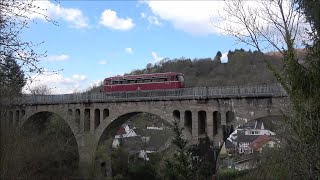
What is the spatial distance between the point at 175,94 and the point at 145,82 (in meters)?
3.54

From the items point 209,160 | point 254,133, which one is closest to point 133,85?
point 209,160

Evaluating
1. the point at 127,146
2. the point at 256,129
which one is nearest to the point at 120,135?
the point at 127,146

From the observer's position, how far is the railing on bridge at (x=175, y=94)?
27562 mm

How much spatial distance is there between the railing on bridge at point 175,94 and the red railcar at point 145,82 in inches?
18.3

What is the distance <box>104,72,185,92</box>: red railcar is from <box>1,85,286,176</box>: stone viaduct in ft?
1.84

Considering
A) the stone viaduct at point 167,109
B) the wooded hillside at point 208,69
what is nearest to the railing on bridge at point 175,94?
the stone viaduct at point 167,109

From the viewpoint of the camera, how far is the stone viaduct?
28172 millimetres

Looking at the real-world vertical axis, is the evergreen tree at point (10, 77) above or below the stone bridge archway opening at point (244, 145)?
above

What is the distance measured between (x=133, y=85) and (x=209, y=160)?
33.6ft

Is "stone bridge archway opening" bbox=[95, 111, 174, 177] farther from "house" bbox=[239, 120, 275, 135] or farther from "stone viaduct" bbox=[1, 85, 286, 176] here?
"house" bbox=[239, 120, 275, 135]

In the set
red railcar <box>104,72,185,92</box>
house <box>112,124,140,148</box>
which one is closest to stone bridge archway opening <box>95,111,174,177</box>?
house <box>112,124,140,148</box>

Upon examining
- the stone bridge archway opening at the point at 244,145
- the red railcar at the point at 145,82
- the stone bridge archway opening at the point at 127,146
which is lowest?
the stone bridge archway opening at the point at 244,145

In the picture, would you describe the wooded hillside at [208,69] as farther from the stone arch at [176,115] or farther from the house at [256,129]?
the house at [256,129]

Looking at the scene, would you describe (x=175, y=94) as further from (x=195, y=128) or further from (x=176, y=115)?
(x=195, y=128)
